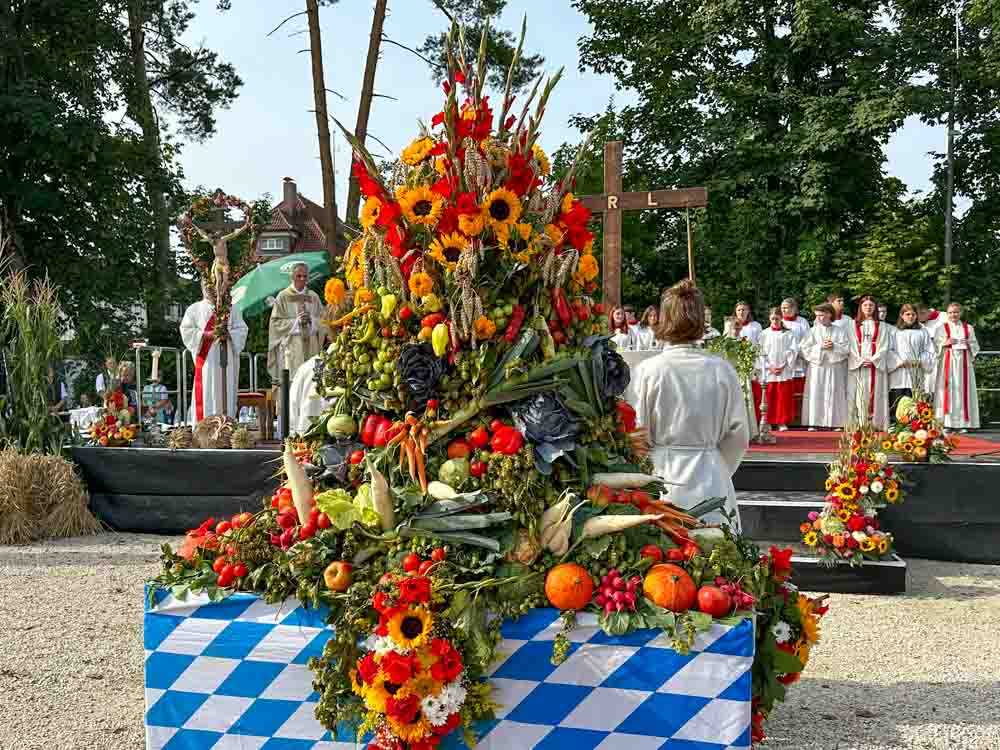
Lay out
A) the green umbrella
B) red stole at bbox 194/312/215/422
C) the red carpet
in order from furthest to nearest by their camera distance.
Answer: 1. the green umbrella
2. red stole at bbox 194/312/215/422
3. the red carpet

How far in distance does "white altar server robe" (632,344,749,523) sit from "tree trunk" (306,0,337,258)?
38.8 ft

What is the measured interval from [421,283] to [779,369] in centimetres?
1257

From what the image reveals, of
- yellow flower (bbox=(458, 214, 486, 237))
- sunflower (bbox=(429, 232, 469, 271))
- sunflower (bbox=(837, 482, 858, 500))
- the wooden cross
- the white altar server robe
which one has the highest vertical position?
the wooden cross

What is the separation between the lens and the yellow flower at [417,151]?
314 cm

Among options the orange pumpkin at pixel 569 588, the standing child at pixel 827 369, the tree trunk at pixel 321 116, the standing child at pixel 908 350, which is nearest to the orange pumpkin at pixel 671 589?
the orange pumpkin at pixel 569 588

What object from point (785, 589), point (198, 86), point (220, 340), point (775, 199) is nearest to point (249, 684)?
point (785, 589)

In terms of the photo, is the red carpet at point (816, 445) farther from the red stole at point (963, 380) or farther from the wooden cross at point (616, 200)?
the wooden cross at point (616, 200)

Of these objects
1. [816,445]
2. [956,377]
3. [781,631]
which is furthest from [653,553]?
[956,377]

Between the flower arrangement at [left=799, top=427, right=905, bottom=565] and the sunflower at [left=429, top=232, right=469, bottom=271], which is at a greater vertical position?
the sunflower at [left=429, top=232, right=469, bottom=271]

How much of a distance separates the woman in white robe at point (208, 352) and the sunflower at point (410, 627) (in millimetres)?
8570

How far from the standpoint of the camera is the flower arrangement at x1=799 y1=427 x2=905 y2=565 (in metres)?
6.33

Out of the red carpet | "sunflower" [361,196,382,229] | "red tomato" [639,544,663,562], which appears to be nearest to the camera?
"red tomato" [639,544,663,562]

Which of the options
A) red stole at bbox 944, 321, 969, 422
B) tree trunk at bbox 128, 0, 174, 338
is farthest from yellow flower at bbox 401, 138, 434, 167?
tree trunk at bbox 128, 0, 174, 338

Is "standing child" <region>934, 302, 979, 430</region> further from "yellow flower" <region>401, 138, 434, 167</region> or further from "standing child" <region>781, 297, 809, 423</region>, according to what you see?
"yellow flower" <region>401, 138, 434, 167</region>
